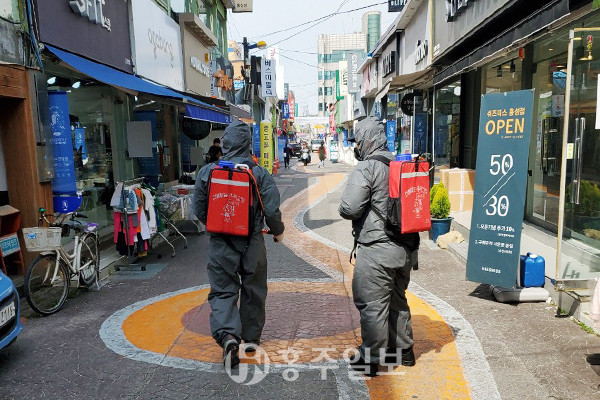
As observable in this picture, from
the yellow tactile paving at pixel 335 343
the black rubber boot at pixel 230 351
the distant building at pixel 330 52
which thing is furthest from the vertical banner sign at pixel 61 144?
the distant building at pixel 330 52

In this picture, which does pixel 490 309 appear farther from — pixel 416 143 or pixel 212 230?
pixel 416 143

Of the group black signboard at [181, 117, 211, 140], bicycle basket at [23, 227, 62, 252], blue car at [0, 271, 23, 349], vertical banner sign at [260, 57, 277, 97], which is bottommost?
blue car at [0, 271, 23, 349]

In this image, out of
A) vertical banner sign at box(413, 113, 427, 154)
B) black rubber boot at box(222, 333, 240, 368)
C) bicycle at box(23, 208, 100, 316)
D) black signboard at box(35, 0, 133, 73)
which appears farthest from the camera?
vertical banner sign at box(413, 113, 427, 154)

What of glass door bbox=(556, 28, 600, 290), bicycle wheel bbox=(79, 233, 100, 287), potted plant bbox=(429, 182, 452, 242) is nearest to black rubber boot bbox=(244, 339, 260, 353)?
bicycle wheel bbox=(79, 233, 100, 287)

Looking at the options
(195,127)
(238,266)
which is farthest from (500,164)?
(195,127)

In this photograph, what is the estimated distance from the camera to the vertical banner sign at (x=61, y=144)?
6.57 m

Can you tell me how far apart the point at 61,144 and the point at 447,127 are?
10067 mm

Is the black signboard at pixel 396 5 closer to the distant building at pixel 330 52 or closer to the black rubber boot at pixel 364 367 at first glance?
the black rubber boot at pixel 364 367

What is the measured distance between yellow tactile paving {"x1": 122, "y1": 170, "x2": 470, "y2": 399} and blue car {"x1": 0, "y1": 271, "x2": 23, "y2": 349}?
3.35ft

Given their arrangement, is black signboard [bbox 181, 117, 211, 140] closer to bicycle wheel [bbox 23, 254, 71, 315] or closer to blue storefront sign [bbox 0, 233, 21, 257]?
blue storefront sign [bbox 0, 233, 21, 257]

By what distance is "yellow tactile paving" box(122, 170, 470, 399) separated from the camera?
3.66 metres

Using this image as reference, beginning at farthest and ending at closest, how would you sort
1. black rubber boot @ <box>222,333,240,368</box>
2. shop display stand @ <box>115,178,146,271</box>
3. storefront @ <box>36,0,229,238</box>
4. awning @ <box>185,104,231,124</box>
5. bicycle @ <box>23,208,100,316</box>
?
awning @ <box>185,104,231,124</box>
storefront @ <box>36,0,229,238</box>
shop display stand @ <box>115,178,146,271</box>
bicycle @ <box>23,208,100,316</box>
black rubber boot @ <box>222,333,240,368</box>

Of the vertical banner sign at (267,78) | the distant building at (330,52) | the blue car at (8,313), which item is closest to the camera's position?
the blue car at (8,313)

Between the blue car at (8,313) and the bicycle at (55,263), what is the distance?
915 millimetres
